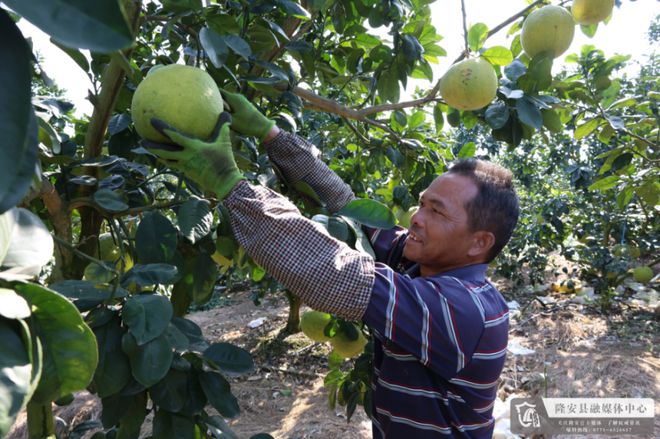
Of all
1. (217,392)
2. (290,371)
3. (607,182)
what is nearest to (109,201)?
(217,392)

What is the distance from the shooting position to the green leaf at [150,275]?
94 cm

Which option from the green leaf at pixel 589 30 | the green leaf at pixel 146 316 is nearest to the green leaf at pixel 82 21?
the green leaf at pixel 146 316

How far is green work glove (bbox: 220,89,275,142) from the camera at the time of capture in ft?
4.06

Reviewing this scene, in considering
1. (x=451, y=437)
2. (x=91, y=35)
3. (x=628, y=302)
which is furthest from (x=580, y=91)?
(x=628, y=302)

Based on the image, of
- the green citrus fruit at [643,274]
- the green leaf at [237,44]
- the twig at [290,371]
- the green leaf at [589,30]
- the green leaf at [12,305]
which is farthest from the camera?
the green citrus fruit at [643,274]

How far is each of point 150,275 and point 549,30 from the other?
1.41m

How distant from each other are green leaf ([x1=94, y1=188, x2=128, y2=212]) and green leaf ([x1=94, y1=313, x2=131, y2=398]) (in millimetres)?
322

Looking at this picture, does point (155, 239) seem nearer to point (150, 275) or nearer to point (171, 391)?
point (150, 275)

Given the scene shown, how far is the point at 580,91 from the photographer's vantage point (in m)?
1.83

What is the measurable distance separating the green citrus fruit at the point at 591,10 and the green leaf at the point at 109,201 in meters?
1.62

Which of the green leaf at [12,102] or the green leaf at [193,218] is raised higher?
the green leaf at [12,102]

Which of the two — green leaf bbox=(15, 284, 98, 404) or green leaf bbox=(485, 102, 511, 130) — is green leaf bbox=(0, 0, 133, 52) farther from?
green leaf bbox=(485, 102, 511, 130)

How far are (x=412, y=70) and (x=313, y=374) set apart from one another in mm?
3155

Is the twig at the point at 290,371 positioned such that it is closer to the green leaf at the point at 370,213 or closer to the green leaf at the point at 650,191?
the green leaf at the point at 650,191
